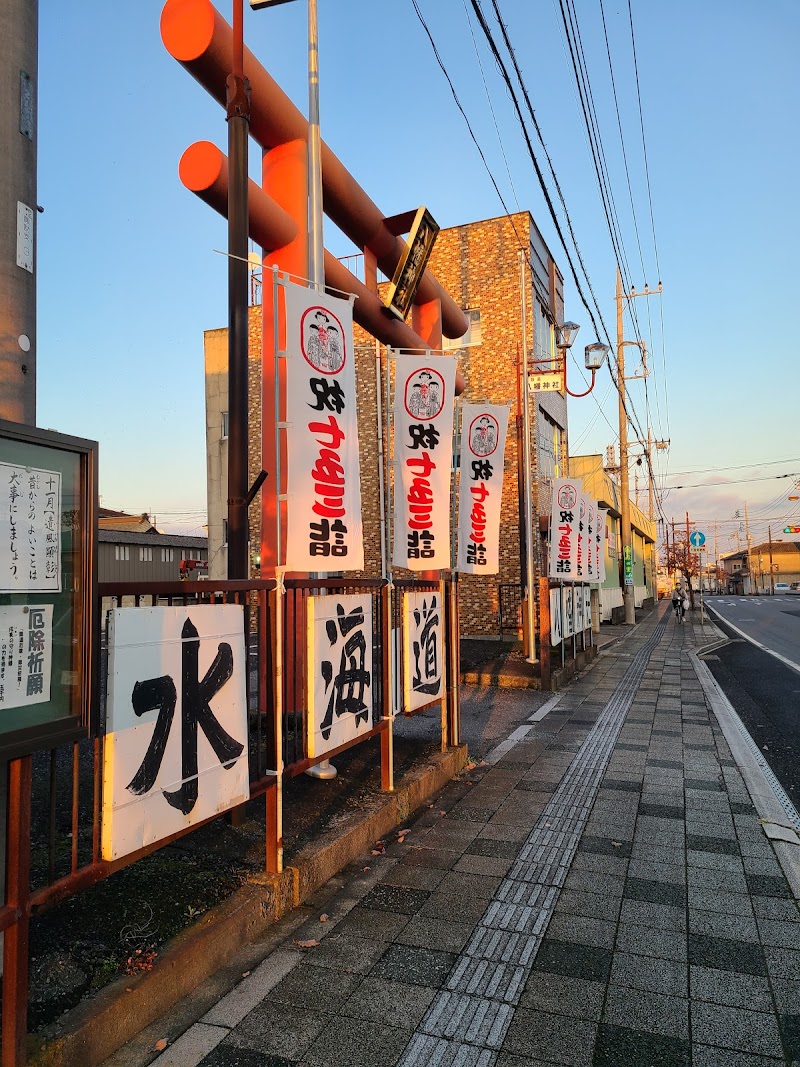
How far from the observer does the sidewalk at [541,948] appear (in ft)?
9.23

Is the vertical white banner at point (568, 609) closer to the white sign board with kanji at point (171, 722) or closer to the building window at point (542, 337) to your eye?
the building window at point (542, 337)

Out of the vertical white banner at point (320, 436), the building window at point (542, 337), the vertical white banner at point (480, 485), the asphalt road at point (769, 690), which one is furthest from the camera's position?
the building window at point (542, 337)

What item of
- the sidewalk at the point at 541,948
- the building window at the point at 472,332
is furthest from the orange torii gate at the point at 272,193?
the building window at the point at 472,332

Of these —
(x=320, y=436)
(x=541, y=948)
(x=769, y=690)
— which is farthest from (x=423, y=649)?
(x=769, y=690)

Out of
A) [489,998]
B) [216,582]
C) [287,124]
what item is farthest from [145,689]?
[287,124]

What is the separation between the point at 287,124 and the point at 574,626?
1139cm

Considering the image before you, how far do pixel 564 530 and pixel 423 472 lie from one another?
8.07m

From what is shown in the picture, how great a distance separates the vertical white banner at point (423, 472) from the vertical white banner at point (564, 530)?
762 centimetres

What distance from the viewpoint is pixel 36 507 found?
237 centimetres

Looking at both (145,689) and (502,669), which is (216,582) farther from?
(502,669)

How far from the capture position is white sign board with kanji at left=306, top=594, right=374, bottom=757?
4.35 meters

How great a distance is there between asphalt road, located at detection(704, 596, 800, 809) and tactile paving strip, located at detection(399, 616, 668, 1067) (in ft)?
8.23

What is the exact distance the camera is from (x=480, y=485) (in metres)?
11.9

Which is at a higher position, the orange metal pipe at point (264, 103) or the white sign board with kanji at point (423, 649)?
the orange metal pipe at point (264, 103)
